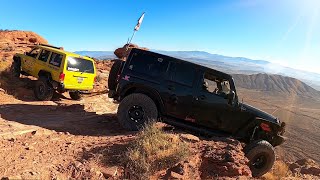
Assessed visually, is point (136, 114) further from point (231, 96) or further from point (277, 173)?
point (277, 173)

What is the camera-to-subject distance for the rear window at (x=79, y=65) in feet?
45.5

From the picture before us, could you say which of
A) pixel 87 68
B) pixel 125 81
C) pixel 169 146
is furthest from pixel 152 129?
pixel 87 68

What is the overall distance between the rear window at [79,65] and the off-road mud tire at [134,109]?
5.33 metres

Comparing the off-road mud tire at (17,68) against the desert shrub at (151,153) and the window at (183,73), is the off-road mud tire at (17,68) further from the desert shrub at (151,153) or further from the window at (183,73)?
the desert shrub at (151,153)

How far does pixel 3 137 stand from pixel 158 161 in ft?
11.9

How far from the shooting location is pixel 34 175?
596 centimetres

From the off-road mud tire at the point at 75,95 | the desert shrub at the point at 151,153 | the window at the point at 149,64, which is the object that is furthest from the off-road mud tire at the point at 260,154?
the off-road mud tire at the point at 75,95

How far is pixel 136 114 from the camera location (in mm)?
9375

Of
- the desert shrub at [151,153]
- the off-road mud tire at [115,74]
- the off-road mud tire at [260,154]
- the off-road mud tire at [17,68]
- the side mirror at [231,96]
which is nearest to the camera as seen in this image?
the desert shrub at [151,153]

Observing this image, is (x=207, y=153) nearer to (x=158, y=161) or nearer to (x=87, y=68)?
(x=158, y=161)

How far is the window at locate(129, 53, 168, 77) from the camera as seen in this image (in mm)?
9336

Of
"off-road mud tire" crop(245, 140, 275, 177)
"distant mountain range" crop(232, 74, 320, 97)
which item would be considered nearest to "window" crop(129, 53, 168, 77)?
"off-road mud tire" crop(245, 140, 275, 177)

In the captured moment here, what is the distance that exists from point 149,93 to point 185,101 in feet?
3.29

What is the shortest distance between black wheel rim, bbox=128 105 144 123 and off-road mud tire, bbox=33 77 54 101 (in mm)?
6074
